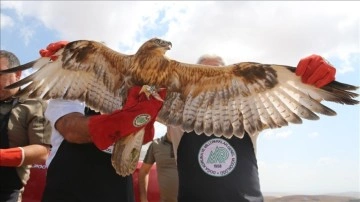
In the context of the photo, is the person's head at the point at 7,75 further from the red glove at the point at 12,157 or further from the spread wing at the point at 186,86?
the red glove at the point at 12,157

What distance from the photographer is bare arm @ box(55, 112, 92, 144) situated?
3102 millimetres

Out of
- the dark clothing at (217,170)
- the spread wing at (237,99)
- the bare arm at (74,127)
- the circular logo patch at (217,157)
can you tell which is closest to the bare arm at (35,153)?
the bare arm at (74,127)

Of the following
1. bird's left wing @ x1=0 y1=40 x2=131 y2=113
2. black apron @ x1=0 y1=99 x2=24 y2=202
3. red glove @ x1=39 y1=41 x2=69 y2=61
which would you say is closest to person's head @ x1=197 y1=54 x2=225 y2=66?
bird's left wing @ x1=0 y1=40 x2=131 y2=113

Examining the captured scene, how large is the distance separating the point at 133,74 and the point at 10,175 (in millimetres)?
1317

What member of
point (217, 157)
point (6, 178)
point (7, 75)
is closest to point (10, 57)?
point (7, 75)

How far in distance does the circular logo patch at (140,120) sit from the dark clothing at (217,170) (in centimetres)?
77

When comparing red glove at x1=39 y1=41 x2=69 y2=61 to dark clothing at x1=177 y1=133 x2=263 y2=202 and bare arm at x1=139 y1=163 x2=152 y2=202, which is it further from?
bare arm at x1=139 y1=163 x2=152 y2=202

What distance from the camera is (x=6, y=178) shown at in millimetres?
3518

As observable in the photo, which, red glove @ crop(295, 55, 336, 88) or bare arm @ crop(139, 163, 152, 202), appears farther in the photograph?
bare arm @ crop(139, 163, 152, 202)

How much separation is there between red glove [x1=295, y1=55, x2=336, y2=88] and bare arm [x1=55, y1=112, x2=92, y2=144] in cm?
157

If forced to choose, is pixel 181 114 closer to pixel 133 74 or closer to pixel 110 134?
pixel 133 74

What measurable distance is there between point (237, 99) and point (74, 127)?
125 cm

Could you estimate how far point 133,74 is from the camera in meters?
3.33

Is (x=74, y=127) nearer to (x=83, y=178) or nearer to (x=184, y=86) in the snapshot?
(x=83, y=178)
